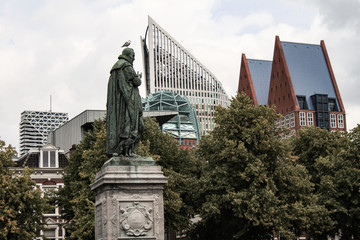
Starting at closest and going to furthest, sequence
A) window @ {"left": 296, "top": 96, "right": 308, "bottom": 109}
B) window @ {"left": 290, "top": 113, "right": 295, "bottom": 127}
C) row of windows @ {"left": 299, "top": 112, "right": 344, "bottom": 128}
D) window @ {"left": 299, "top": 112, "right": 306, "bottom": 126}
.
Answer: window @ {"left": 299, "top": 112, "right": 306, "bottom": 126} → row of windows @ {"left": 299, "top": 112, "right": 344, "bottom": 128} → window @ {"left": 290, "top": 113, "right": 295, "bottom": 127} → window @ {"left": 296, "top": 96, "right": 308, "bottom": 109}

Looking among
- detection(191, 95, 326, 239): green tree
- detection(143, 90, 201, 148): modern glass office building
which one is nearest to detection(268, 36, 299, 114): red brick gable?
detection(143, 90, 201, 148): modern glass office building

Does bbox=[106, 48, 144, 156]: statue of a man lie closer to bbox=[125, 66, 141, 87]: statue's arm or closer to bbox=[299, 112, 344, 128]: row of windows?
bbox=[125, 66, 141, 87]: statue's arm

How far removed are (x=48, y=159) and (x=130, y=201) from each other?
4405cm

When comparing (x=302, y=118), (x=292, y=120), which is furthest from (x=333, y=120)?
(x=292, y=120)

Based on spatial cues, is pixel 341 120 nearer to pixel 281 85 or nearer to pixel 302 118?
pixel 302 118

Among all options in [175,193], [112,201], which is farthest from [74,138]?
[112,201]

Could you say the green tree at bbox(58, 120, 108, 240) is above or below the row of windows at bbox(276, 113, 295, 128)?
below

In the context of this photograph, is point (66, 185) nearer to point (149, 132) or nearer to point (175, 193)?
point (149, 132)

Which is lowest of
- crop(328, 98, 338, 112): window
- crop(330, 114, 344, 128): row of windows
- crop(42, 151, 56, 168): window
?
crop(42, 151, 56, 168): window

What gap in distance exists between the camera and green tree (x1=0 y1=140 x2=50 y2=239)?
4100cm

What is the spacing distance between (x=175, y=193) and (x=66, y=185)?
1190 centimetres

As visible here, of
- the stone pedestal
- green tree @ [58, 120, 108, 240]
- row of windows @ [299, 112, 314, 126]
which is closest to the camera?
the stone pedestal

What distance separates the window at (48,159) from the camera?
5975 cm

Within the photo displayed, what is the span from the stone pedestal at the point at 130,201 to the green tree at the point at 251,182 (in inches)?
843
